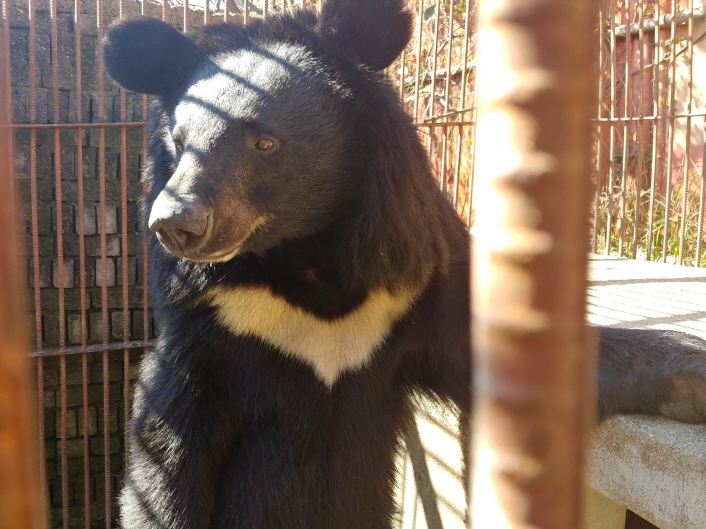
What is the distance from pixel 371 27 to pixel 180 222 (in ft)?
3.39

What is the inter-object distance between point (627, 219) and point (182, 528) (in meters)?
5.44

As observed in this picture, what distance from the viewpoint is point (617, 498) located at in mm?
2285

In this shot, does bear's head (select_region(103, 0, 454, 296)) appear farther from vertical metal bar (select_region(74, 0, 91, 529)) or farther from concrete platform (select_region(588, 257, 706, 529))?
vertical metal bar (select_region(74, 0, 91, 529))

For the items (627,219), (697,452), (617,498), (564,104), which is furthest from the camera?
(627,219)

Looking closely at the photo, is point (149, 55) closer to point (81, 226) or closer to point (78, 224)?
point (81, 226)

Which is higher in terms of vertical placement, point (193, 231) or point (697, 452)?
point (193, 231)

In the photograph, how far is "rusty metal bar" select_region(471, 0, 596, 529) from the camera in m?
0.42

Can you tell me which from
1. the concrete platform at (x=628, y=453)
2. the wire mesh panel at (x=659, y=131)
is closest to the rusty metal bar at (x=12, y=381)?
the concrete platform at (x=628, y=453)

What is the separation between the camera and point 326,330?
260 centimetres

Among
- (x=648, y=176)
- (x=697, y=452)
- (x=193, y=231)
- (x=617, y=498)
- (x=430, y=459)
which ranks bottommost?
(x=430, y=459)

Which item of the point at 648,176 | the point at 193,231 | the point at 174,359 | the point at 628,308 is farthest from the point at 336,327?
the point at 648,176

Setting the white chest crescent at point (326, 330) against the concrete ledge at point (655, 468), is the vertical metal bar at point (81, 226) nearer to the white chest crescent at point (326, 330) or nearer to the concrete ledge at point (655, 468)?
the white chest crescent at point (326, 330)

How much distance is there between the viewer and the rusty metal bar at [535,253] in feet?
1.39

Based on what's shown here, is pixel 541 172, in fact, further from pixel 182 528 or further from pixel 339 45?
pixel 182 528
